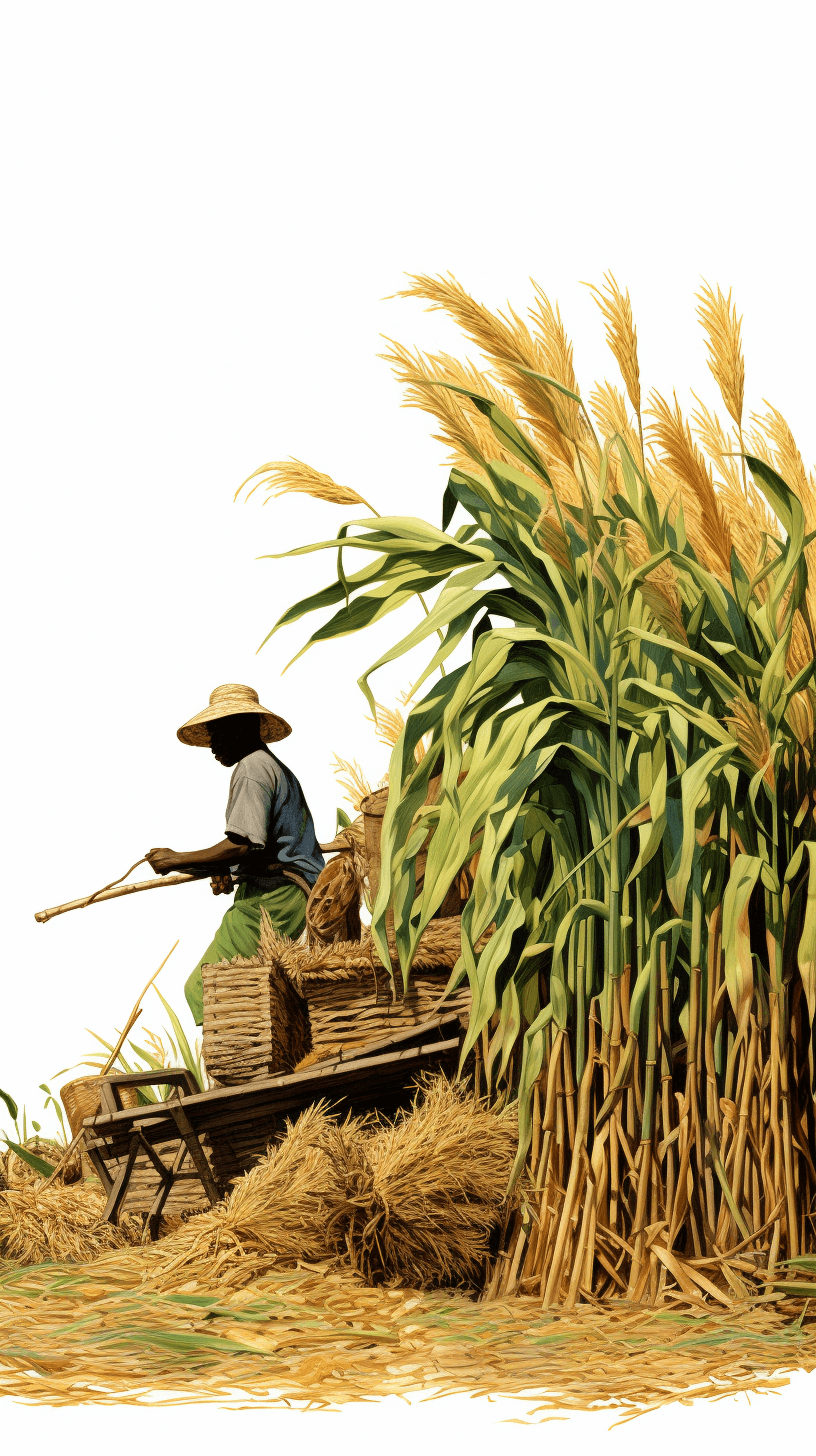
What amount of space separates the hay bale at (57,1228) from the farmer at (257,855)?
101 cm

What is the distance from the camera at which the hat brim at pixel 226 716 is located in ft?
20.2

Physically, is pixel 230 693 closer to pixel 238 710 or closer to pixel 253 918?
pixel 238 710

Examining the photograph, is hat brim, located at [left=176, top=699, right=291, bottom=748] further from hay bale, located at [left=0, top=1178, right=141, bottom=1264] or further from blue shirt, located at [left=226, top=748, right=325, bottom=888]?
hay bale, located at [left=0, top=1178, right=141, bottom=1264]

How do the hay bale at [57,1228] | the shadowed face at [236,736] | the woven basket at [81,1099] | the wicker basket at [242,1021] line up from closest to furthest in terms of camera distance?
the hay bale at [57,1228] < the wicker basket at [242,1021] < the shadowed face at [236,736] < the woven basket at [81,1099]

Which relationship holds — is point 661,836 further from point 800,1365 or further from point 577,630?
point 800,1365

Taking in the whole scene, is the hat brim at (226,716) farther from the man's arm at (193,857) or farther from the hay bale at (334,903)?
the hay bale at (334,903)

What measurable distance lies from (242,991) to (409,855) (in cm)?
135

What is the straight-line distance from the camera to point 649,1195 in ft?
13.8

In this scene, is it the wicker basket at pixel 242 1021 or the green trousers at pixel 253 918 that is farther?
the green trousers at pixel 253 918

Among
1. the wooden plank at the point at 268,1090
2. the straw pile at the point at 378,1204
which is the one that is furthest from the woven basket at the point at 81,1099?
the straw pile at the point at 378,1204

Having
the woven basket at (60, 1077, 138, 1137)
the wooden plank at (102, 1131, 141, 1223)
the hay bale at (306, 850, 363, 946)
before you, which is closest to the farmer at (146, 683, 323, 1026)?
the hay bale at (306, 850, 363, 946)

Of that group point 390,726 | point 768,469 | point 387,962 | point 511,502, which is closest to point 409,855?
point 387,962

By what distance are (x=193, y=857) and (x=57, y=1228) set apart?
4.62 feet

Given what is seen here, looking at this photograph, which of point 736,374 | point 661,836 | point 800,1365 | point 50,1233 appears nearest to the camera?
point 800,1365
